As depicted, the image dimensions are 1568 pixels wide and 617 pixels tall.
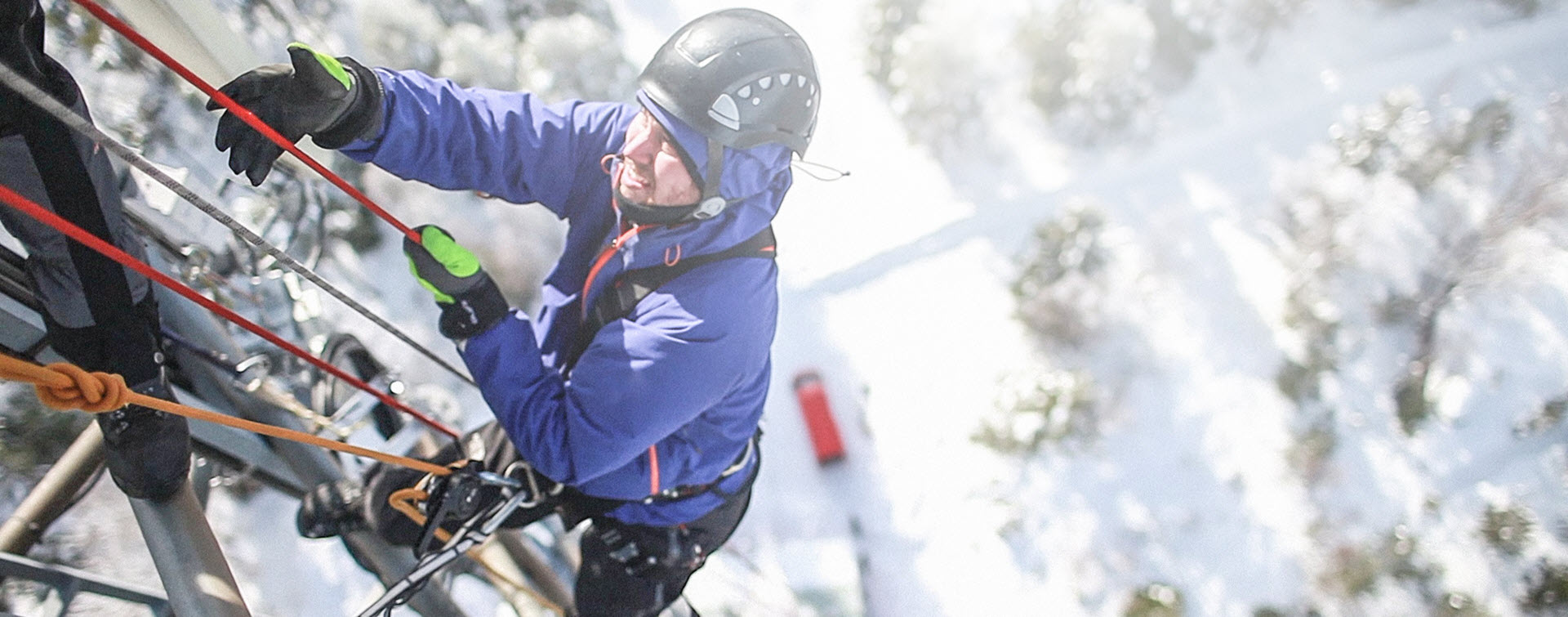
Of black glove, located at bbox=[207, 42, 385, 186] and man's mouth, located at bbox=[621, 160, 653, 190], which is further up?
black glove, located at bbox=[207, 42, 385, 186]

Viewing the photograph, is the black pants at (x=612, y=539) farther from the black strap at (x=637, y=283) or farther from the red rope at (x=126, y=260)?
the black strap at (x=637, y=283)

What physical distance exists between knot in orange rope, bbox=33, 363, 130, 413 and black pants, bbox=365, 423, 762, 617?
1318 millimetres

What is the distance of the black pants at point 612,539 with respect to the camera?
3.00 meters

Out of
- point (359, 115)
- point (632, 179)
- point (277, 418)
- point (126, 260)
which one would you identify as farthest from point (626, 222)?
point (277, 418)

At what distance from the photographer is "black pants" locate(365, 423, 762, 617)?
300 cm

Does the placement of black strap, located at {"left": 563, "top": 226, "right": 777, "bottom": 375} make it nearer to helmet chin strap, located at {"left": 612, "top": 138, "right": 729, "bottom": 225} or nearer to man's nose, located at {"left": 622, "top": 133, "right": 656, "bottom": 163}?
helmet chin strap, located at {"left": 612, "top": 138, "right": 729, "bottom": 225}

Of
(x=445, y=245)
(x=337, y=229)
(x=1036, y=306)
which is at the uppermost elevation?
(x=337, y=229)

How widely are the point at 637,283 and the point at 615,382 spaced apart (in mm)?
317

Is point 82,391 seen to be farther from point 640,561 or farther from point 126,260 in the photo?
point 640,561

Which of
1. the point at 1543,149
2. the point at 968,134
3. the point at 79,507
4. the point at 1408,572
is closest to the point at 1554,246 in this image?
the point at 1543,149

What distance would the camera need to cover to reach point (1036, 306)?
7969 mm

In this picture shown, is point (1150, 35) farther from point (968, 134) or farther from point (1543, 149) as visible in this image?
point (1543, 149)

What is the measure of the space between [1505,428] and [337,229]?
394 inches

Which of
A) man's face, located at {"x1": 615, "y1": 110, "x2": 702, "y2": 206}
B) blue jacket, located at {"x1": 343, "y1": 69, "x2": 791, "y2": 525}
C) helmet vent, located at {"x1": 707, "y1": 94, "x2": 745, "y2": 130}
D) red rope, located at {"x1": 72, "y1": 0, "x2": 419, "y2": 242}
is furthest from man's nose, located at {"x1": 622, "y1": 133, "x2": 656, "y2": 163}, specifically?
red rope, located at {"x1": 72, "y1": 0, "x2": 419, "y2": 242}
